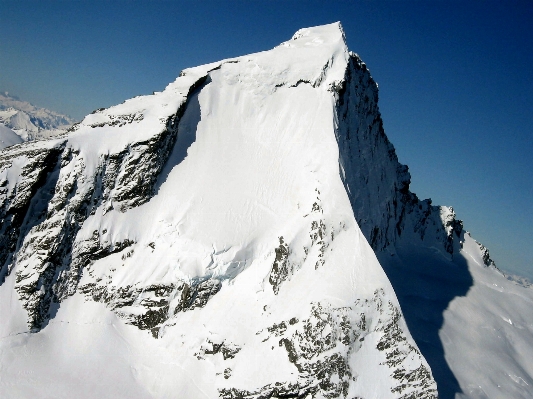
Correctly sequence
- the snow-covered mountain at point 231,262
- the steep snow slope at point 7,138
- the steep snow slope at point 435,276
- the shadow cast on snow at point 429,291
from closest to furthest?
the snow-covered mountain at point 231,262 < the shadow cast on snow at point 429,291 < the steep snow slope at point 435,276 < the steep snow slope at point 7,138

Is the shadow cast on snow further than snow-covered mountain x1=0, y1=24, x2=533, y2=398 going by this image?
Yes

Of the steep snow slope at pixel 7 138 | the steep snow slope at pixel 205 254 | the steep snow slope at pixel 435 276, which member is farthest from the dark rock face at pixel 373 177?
the steep snow slope at pixel 7 138

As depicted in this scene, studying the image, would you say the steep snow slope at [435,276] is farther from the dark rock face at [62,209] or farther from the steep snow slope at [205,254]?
the dark rock face at [62,209]

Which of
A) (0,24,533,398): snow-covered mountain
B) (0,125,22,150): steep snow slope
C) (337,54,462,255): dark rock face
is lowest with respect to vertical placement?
(0,24,533,398): snow-covered mountain

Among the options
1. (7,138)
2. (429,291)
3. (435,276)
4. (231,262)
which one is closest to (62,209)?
(231,262)

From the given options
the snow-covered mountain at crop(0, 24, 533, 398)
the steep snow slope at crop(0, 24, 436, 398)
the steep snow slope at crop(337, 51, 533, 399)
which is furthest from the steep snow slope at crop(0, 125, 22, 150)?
the steep snow slope at crop(337, 51, 533, 399)

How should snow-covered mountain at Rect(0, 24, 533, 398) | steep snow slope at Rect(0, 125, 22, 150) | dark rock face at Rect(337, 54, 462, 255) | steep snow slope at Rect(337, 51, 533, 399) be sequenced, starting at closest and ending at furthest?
→ 1. snow-covered mountain at Rect(0, 24, 533, 398)
2. steep snow slope at Rect(337, 51, 533, 399)
3. dark rock face at Rect(337, 54, 462, 255)
4. steep snow slope at Rect(0, 125, 22, 150)

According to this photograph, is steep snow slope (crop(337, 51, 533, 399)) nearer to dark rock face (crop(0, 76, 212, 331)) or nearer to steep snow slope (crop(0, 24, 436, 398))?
steep snow slope (crop(0, 24, 436, 398))

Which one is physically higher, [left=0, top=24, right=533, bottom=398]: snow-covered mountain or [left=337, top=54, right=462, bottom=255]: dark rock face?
[left=337, top=54, right=462, bottom=255]: dark rock face
